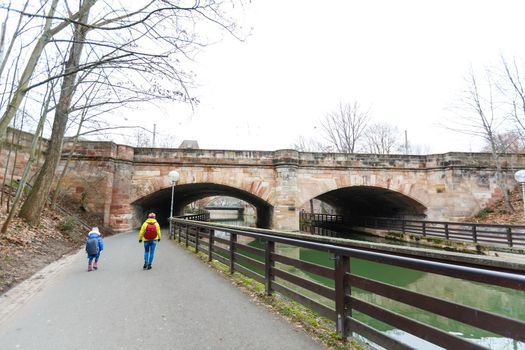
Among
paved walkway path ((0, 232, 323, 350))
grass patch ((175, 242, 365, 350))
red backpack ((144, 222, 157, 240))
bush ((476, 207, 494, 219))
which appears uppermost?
bush ((476, 207, 494, 219))

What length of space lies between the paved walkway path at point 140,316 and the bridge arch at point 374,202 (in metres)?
15.2

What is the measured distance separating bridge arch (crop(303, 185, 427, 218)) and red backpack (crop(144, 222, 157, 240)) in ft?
46.0

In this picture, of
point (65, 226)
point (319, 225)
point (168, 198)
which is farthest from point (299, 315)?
point (319, 225)

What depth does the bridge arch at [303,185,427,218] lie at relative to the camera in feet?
63.8

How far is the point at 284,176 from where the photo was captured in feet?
58.2

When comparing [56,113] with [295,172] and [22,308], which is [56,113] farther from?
[295,172]

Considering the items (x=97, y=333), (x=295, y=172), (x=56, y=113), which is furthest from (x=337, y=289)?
(x=295, y=172)

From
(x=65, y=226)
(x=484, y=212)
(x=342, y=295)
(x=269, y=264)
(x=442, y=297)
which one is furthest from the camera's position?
(x=484, y=212)

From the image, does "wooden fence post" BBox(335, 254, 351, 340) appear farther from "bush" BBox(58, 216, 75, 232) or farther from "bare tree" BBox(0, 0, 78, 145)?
"bush" BBox(58, 216, 75, 232)

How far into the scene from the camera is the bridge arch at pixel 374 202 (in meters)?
19.5

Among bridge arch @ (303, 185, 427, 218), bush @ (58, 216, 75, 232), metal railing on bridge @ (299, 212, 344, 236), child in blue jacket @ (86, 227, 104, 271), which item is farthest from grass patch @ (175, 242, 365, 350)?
metal railing on bridge @ (299, 212, 344, 236)

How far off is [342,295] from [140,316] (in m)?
2.64

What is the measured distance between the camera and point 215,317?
13.0ft

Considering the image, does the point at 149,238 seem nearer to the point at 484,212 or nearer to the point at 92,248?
the point at 92,248
